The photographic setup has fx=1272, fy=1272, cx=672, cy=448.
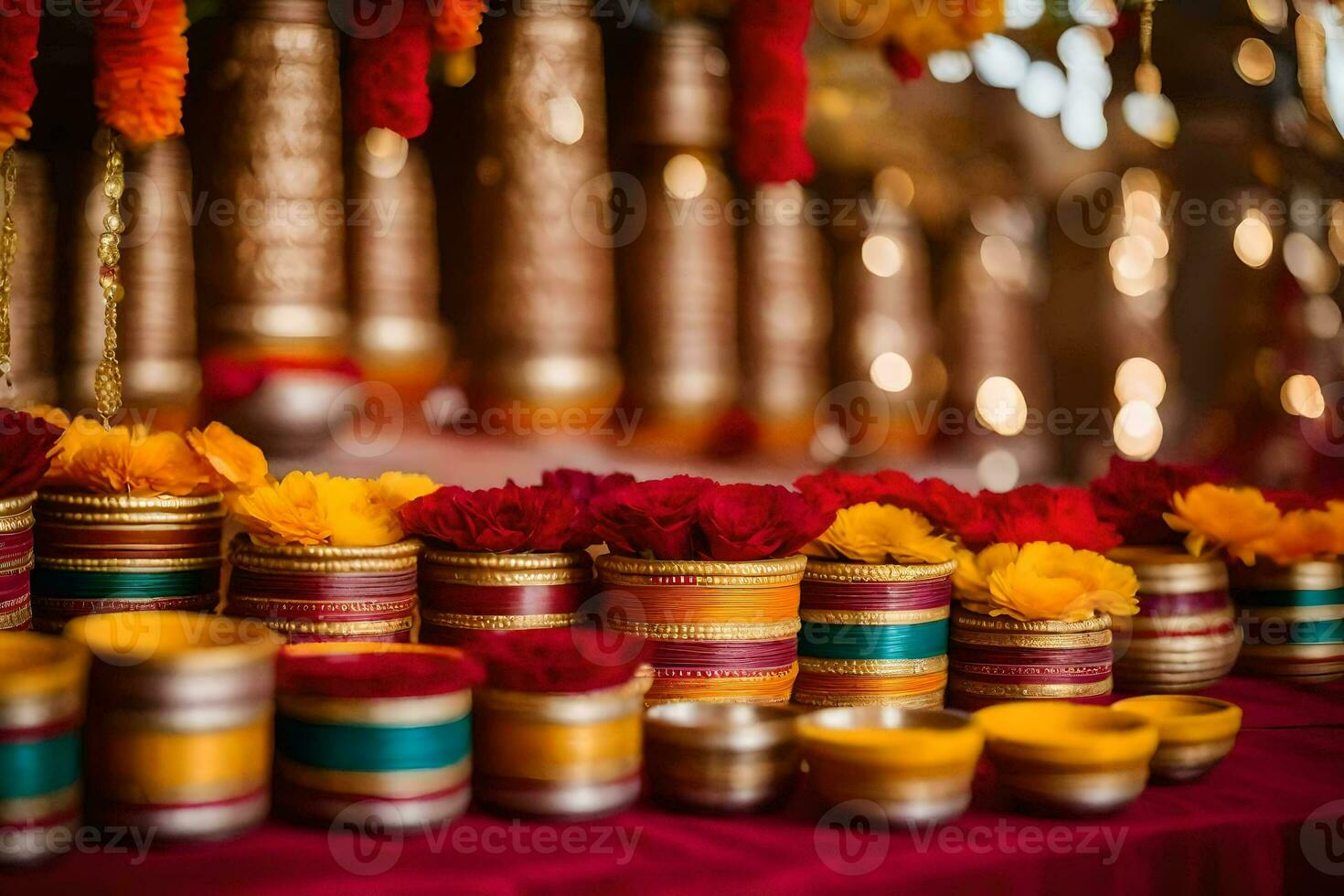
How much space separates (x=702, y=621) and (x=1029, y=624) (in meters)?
0.36

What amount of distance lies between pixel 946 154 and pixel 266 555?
111 cm

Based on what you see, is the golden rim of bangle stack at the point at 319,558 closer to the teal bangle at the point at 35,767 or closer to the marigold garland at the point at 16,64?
the teal bangle at the point at 35,767

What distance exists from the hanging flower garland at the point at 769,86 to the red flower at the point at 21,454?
910 mm

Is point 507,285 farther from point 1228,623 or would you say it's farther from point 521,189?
point 1228,623

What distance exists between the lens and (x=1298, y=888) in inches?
38.9

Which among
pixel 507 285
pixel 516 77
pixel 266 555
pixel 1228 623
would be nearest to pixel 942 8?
pixel 516 77

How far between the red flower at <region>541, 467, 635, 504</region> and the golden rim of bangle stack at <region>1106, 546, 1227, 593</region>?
0.55 m

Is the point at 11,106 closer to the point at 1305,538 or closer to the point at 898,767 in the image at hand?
the point at 898,767

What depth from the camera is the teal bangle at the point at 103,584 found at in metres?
1.08

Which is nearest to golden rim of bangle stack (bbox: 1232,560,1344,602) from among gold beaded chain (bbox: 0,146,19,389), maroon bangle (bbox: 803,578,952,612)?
maroon bangle (bbox: 803,578,952,612)

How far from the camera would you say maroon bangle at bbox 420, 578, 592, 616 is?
1.10 m

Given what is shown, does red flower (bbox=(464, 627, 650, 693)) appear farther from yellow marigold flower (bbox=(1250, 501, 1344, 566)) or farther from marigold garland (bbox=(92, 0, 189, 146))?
yellow marigold flower (bbox=(1250, 501, 1344, 566))

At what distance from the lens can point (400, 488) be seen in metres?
1.20

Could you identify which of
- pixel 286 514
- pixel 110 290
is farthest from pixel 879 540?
pixel 110 290
